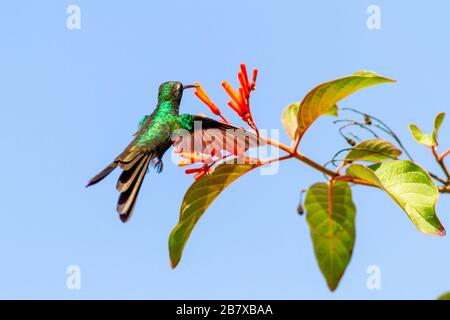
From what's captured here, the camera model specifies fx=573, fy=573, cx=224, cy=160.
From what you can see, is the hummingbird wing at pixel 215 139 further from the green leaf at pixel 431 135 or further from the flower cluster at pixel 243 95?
the green leaf at pixel 431 135

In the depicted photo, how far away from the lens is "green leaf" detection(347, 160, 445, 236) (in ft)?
6.42

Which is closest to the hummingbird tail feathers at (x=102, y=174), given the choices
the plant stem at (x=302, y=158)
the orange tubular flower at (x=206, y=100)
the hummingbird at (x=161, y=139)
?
the hummingbird at (x=161, y=139)

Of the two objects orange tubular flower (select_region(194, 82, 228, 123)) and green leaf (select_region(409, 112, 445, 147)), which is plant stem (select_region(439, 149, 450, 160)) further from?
orange tubular flower (select_region(194, 82, 228, 123))

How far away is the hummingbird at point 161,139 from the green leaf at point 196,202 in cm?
9

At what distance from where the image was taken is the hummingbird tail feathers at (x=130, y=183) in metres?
2.13

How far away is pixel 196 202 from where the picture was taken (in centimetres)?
234

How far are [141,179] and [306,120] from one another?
0.73m

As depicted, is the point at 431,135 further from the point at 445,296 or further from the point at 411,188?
the point at 445,296

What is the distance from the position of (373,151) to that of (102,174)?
113cm

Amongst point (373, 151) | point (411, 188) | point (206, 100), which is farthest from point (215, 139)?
point (411, 188)

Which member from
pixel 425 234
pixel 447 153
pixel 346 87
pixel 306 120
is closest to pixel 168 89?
pixel 306 120

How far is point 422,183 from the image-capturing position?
2045 millimetres
